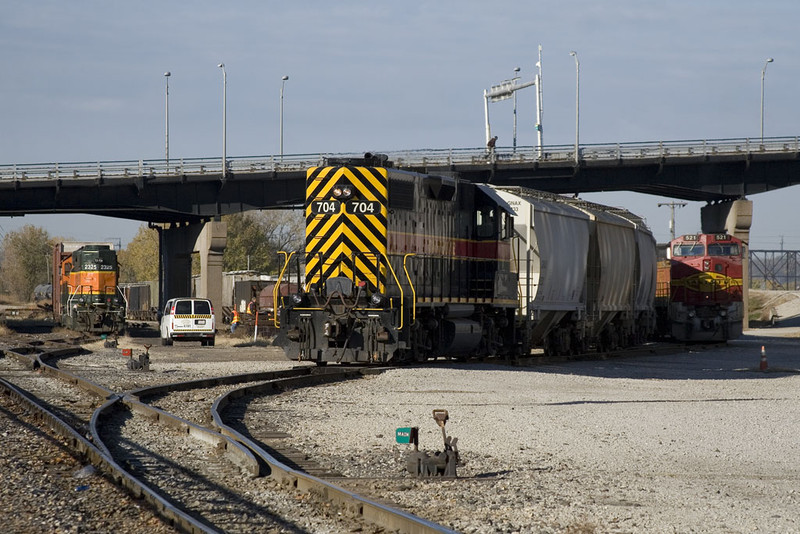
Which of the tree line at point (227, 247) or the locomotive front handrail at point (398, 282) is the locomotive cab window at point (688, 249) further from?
the tree line at point (227, 247)

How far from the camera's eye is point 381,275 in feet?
66.0

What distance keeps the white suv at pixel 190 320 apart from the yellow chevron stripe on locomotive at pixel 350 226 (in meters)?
14.0

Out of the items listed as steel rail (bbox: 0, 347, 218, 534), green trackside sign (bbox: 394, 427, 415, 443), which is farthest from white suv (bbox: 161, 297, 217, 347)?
green trackside sign (bbox: 394, 427, 415, 443)

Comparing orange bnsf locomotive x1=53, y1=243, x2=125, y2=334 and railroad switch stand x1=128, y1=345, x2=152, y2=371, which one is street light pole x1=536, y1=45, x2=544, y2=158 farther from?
railroad switch stand x1=128, y1=345, x2=152, y2=371

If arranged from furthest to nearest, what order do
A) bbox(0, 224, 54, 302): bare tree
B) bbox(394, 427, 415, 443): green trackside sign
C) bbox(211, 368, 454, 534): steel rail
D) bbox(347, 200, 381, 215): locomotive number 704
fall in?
1. bbox(0, 224, 54, 302): bare tree
2. bbox(347, 200, 381, 215): locomotive number 704
3. bbox(394, 427, 415, 443): green trackside sign
4. bbox(211, 368, 454, 534): steel rail

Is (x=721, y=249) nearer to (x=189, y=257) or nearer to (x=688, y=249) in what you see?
(x=688, y=249)

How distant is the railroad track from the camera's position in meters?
6.75

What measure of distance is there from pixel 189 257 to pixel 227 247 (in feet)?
144

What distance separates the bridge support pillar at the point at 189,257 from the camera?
56.9 m

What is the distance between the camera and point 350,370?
64.4 ft

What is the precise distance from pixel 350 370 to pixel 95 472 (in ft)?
37.3

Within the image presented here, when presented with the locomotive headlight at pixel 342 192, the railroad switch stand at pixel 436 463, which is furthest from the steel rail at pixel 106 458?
the locomotive headlight at pixel 342 192

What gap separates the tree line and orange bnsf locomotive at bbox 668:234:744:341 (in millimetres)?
63247

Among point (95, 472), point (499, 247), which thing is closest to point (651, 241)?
point (499, 247)
